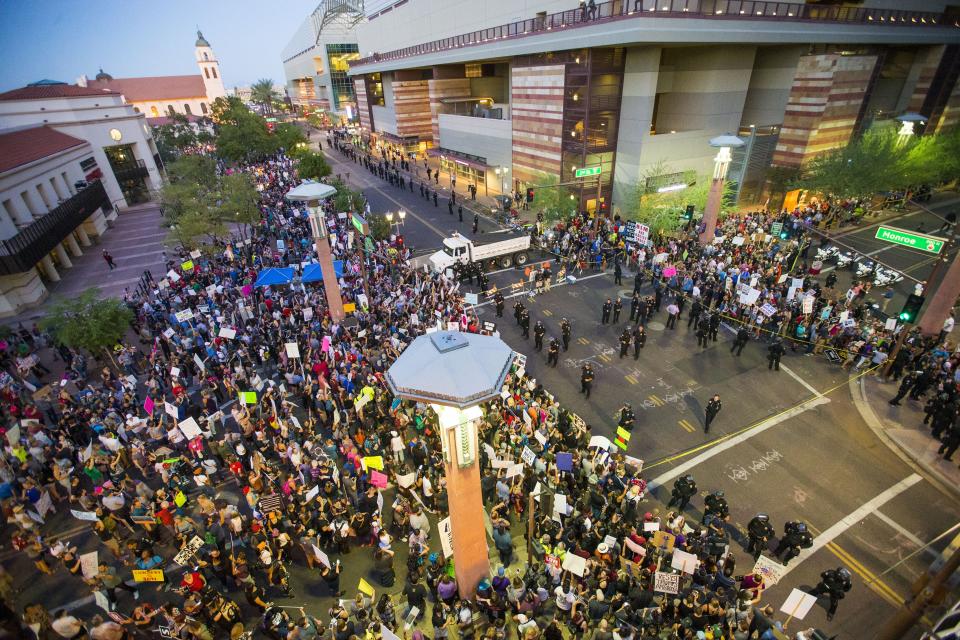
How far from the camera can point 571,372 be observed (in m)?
18.8

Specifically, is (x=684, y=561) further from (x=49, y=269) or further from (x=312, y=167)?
(x=312, y=167)

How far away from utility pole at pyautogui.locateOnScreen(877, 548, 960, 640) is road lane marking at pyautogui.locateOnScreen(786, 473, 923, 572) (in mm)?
5029

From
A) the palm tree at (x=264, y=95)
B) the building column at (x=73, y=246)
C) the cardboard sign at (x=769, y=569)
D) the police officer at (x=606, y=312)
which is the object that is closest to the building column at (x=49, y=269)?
the building column at (x=73, y=246)

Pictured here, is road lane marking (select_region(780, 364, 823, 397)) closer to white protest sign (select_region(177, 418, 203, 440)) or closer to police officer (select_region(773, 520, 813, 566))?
police officer (select_region(773, 520, 813, 566))

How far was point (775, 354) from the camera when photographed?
59.4ft

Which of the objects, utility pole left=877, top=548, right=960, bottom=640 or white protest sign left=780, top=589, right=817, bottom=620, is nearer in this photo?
utility pole left=877, top=548, right=960, bottom=640

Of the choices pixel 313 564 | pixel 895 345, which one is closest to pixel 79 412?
pixel 313 564

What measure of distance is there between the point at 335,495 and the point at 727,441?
500 inches

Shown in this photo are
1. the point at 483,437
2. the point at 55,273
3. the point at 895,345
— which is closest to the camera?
the point at 483,437

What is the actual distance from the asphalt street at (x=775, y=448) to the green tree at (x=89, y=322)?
16534 millimetres

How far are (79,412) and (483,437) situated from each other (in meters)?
14.2

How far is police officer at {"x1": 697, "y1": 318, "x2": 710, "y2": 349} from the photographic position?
19609 mm

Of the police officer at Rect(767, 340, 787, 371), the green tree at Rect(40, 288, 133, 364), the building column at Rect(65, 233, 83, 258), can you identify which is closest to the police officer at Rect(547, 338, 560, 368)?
the police officer at Rect(767, 340, 787, 371)

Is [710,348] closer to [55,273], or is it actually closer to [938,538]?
[938,538]
